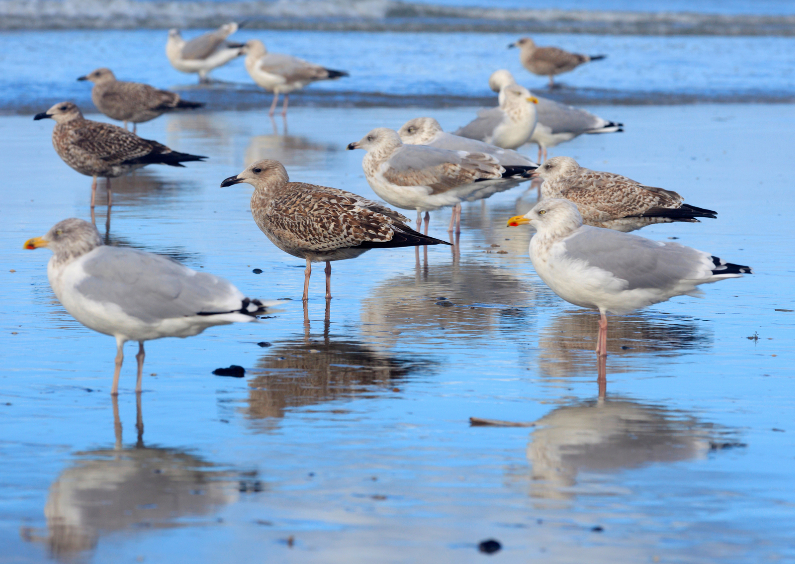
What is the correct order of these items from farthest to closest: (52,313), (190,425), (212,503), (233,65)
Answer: (233,65)
(52,313)
(190,425)
(212,503)

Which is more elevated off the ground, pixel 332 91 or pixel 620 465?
pixel 620 465

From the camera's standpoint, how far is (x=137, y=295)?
6023 mm

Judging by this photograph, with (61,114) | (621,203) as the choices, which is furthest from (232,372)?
(61,114)

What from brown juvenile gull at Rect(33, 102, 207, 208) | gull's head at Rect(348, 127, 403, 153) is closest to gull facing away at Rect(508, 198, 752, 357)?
gull's head at Rect(348, 127, 403, 153)

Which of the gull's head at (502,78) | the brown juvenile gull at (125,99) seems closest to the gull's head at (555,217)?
the gull's head at (502,78)

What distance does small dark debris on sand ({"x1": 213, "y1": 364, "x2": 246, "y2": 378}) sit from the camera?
22.0 ft

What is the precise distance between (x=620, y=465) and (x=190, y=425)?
2253 mm

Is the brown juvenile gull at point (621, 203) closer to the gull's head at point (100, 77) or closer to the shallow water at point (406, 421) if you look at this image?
the shallow water at point (406, 421)

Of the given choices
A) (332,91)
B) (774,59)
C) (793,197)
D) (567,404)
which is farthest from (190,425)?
(774,59)

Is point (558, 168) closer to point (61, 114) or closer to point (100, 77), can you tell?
point (61, 114)

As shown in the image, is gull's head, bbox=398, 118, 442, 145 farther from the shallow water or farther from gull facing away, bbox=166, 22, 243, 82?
gull facing away, bbox=166, 22, 243, 82

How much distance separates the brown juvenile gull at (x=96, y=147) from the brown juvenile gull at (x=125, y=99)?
4586 mm

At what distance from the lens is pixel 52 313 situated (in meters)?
8.19

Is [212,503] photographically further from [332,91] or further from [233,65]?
[233,65]
